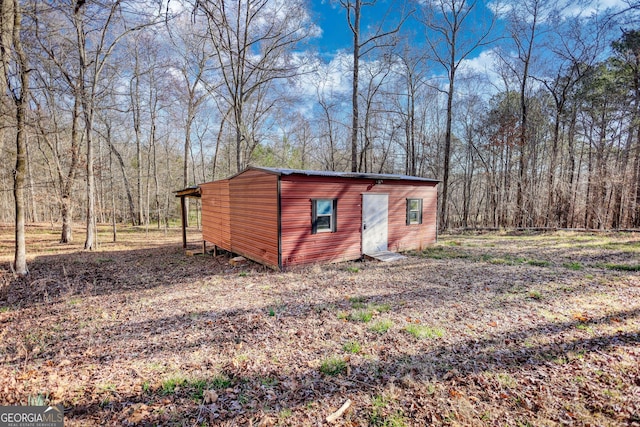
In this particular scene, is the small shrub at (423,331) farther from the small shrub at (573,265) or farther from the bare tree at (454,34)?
the bare tree at (454,34)

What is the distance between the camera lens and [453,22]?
1670 centimetres

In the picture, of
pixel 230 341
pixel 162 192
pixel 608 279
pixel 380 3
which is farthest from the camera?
pixel 162 192

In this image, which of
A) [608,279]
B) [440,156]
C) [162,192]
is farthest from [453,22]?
[162,192]

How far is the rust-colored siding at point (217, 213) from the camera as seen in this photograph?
441 inches

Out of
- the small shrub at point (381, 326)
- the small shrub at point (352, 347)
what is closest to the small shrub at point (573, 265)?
the small shrub at point (381, 326)

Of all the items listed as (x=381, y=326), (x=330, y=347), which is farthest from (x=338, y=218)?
(x=330, y=347)

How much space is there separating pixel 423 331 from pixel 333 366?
1665 mm

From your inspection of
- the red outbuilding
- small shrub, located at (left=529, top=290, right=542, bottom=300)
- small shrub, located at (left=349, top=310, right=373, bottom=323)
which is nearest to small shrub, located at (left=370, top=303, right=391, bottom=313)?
small shrub, located at (left=349, top=310, right=373, bottom=323)

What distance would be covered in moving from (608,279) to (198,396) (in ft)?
29.7

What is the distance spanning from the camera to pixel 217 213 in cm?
1209

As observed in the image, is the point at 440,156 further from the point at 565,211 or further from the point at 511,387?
the point at 511,387

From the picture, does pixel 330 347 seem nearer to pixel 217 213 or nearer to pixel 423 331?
pixel 423 331

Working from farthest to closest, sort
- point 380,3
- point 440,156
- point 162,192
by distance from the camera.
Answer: point 162,192 < point 440,156 < point 380,3

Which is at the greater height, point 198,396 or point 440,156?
point 440,156
